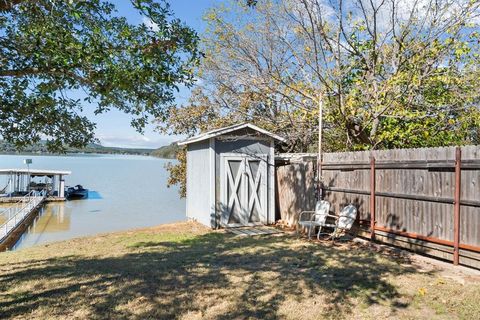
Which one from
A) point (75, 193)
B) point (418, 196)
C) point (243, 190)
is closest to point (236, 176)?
point (243, 190)

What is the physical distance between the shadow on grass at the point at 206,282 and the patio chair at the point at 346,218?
69cm

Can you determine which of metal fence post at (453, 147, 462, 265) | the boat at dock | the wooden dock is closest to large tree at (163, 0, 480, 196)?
metal fence post at (453, 147, 462, 265)

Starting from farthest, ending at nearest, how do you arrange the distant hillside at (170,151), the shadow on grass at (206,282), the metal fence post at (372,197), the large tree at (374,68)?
the distant hillside at (170,151) < the large tree at (374,68) < the metal fence post at (372,197) < the shadow on grass at (206,282)

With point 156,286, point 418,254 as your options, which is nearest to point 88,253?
point 156,286

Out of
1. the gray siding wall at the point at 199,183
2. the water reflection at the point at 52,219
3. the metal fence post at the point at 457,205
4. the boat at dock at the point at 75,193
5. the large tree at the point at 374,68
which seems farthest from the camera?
the boat at dock at the point at 75,193

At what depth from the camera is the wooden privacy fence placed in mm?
5645

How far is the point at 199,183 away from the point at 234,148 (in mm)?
1680

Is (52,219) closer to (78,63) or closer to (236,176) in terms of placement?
(236,176)

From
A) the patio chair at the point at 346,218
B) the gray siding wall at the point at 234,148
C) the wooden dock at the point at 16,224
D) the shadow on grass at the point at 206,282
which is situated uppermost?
the gray siding wall at the point at 234,148

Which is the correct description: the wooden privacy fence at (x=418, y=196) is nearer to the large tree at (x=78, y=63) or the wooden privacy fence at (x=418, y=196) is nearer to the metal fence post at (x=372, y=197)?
the metal fence post at (x=372, y=197)

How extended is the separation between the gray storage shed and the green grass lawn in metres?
2.99

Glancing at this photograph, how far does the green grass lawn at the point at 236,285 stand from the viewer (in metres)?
4.12

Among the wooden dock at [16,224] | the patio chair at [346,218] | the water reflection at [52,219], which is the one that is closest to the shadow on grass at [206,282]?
the patio chair at [346,218]

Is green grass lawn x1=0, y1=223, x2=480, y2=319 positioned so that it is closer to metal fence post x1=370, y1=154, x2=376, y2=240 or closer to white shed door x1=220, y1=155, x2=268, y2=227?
metal fence post x1=370, y1=154, x2=376, y2=240
